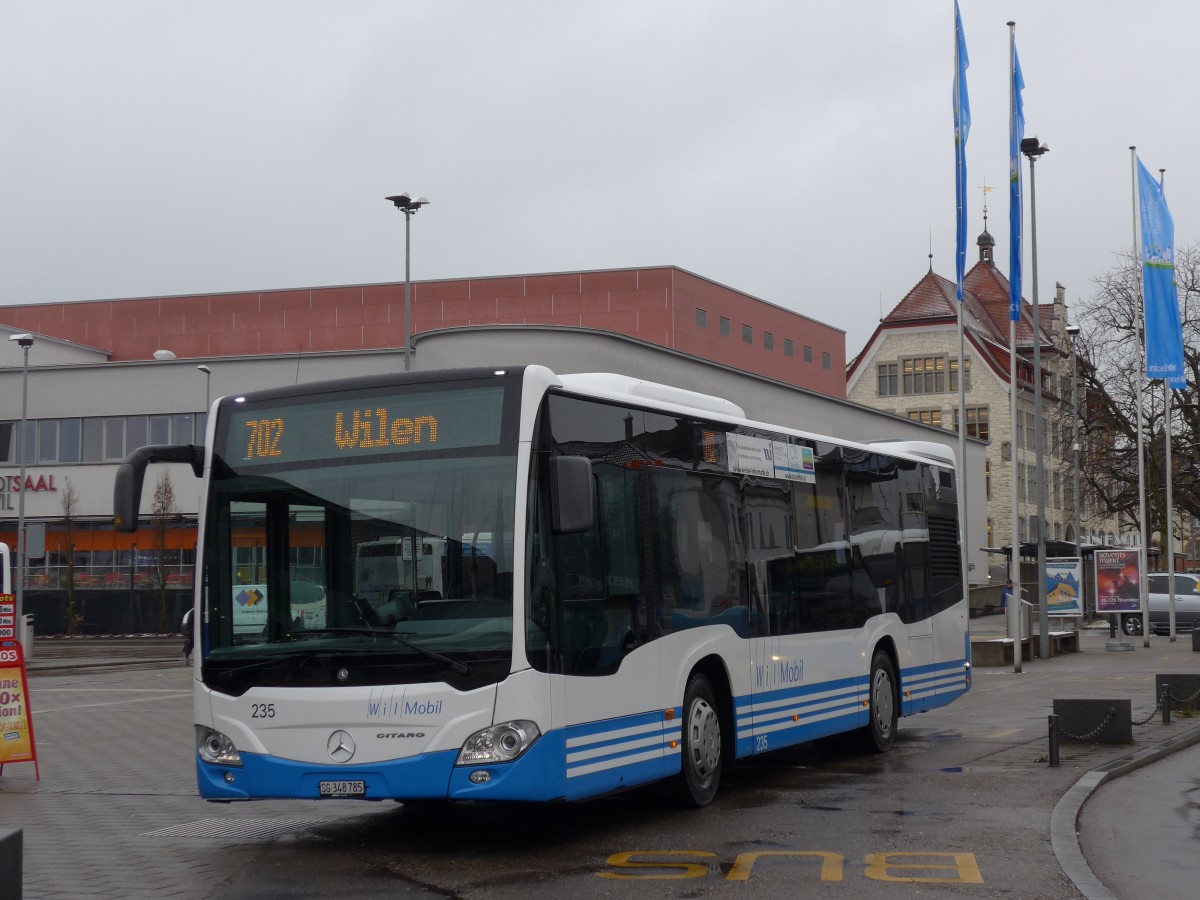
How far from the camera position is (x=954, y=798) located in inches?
453

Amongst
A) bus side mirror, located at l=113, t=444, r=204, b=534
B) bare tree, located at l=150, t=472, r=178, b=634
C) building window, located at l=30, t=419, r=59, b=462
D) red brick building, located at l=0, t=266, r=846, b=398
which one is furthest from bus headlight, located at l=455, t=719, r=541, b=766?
red brick building, located at l=0, t=266, r=846, b=398

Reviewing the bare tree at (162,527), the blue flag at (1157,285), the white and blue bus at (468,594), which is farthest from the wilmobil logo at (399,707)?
the bare tree at (162,527)

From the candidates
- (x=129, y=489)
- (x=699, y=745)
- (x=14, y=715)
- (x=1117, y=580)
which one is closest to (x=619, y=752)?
(x=699, y=745)

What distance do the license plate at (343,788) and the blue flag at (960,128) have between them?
65.6 ft

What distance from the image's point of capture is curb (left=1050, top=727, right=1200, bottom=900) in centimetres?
821

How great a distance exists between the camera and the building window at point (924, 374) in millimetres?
93250

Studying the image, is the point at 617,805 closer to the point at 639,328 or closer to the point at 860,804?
the point at 860,804

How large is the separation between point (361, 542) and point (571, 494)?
1.32 metres

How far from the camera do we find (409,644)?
912 cm

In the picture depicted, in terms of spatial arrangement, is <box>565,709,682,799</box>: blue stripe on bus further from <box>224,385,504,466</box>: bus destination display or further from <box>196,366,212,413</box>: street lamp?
<box>196,366,212,413</box>: street lamp

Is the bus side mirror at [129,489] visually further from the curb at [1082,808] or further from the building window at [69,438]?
the building window at [69,438]

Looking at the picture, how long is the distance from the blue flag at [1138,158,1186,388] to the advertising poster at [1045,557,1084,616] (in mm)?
4540

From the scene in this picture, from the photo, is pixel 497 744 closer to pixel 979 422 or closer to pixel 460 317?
pixel 460 317

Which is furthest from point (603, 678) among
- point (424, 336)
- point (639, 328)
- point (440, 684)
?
point (639, 328)
